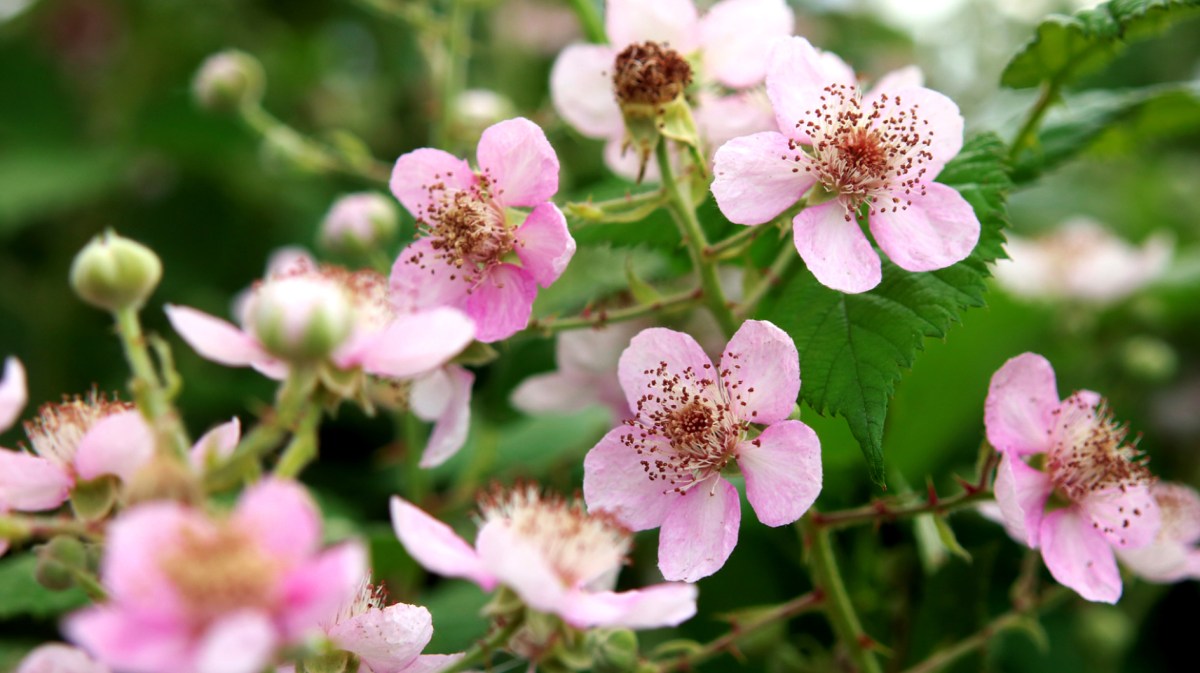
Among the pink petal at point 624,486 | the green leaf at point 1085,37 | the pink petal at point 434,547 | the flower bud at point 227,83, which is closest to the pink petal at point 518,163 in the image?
the pink petal at point 624,486

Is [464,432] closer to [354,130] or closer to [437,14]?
[437,14]

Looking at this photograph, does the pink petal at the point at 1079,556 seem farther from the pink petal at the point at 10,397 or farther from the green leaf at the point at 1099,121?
the pink petal at the point at 10,397

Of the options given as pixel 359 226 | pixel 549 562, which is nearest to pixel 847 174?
pixel 549 562

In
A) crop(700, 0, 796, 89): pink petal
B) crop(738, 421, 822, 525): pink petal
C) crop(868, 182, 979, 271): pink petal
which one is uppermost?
crop(700, 0, 796, 89): pink petal

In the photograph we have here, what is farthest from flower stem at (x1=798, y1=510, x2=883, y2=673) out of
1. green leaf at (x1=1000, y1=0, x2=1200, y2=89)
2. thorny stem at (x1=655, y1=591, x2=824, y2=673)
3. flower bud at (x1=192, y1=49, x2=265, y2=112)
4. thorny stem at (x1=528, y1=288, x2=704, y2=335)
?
flower bud at (x1=192, y1=49, x2=265, y2=112)

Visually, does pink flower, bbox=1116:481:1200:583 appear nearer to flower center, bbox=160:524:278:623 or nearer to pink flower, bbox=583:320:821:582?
pink flower, bbox=583:320:821:582

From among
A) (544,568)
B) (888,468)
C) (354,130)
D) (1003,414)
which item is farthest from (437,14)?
(544,568)
